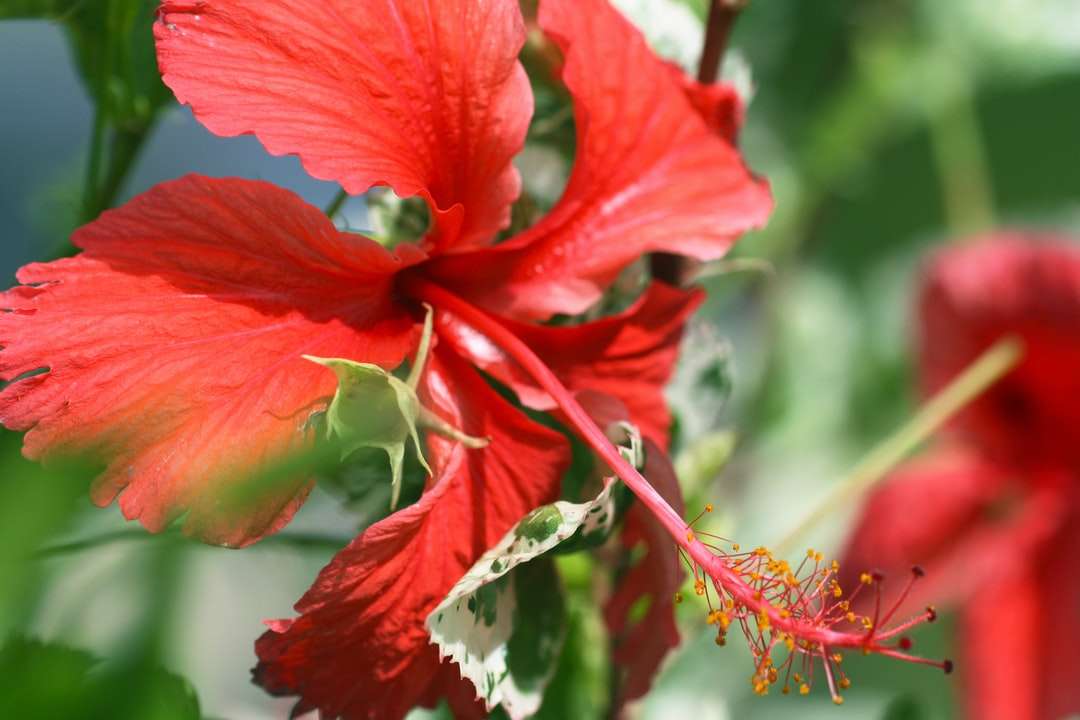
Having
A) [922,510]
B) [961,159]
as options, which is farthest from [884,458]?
[961,159]

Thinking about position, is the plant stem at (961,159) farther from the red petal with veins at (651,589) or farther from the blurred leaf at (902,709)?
the red petal with veins at (651,589)

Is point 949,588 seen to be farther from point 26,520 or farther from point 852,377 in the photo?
point 26,520

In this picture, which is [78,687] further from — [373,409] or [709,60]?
[709,60]

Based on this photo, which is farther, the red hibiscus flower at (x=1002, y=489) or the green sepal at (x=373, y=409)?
the red hibiscus flower at (x=1002, y=489)

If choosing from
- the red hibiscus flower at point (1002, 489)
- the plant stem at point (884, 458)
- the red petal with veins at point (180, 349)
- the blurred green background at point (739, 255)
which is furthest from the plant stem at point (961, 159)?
the red petal with veins at point (180, 349)

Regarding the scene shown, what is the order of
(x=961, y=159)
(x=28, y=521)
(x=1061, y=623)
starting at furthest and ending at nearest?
1. (x=961, y=159)
2. (x=1061, y=623)
3. (x=28, y=521)

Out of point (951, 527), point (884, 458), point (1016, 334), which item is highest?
point (884, 458)

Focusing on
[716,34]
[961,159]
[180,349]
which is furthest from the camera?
[961,159]
